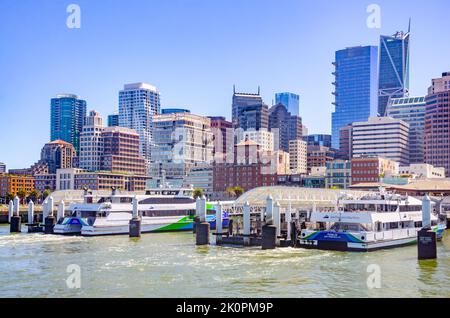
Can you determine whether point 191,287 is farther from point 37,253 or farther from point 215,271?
point 37,253

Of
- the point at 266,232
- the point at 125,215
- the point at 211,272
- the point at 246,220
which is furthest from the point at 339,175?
the point at 211,272

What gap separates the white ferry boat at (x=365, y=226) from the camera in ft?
183

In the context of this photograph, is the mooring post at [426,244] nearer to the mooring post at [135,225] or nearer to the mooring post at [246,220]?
the mooring post at [246,220]

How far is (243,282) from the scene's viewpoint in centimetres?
3812

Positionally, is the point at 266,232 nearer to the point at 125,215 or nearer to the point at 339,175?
the point at 125,215

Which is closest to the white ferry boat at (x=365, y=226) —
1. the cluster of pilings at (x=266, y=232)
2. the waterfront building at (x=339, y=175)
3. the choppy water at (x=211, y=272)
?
the choppy water at (x=211, y=272)

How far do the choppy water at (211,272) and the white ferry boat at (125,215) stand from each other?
1503 centimetres

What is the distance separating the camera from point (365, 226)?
187ft

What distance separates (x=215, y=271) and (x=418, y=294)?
14.4 m

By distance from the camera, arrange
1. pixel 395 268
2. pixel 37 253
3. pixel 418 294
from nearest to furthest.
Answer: pixel 418 294, pixel 395 268, pixel 37 253

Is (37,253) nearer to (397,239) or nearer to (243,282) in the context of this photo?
(243,282)

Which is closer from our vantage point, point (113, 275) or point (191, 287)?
point (191, 287)
